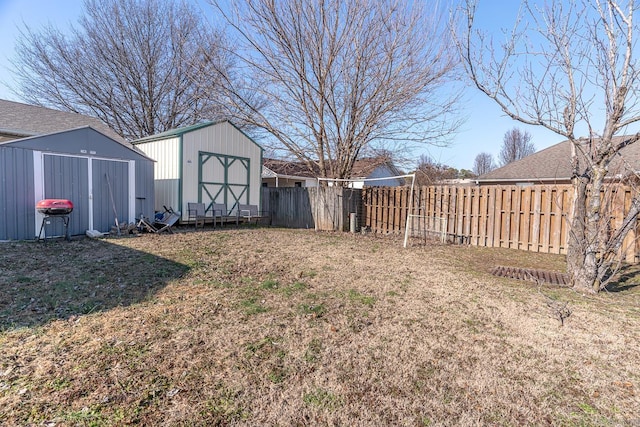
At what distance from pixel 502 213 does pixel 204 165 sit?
927cm

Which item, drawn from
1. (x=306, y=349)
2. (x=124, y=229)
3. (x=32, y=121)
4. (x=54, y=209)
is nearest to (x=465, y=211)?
(x=306, y=349)

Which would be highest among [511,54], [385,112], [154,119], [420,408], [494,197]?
[154,119]

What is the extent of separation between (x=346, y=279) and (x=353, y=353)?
2.24m

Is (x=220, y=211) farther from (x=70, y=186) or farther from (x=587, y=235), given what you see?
(x=587, y=235)

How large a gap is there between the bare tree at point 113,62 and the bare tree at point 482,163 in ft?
121

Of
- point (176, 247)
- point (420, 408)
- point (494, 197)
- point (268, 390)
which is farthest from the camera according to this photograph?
point (494, 197)

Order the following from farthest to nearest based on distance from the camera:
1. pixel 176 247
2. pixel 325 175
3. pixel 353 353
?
pixel 325 175
pixel 176 247
pixel 353 353

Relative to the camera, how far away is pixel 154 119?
18.8 m

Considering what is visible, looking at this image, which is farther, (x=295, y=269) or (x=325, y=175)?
(x=325, y=175)

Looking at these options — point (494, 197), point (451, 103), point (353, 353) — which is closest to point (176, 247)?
point (353, 353)

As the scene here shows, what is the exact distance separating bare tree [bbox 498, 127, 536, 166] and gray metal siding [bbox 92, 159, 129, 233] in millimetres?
37695

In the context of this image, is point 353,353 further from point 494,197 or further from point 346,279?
point 494,197

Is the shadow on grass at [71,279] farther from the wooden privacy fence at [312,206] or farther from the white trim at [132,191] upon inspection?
the wooden privacy fence at [312,206]

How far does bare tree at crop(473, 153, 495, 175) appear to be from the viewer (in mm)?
42156
